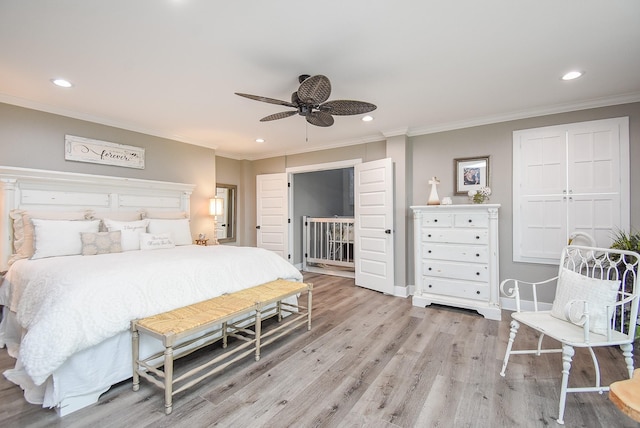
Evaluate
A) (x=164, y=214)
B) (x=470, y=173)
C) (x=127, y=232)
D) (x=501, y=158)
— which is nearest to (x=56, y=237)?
(x=127, y=232)

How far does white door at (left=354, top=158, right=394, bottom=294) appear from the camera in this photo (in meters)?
4.36

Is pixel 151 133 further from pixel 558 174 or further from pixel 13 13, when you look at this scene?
pixel 558 174

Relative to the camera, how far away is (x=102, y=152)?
385 centimetres

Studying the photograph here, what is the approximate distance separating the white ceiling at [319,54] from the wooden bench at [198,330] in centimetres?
202

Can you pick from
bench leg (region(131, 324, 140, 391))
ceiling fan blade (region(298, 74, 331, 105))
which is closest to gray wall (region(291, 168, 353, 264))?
ceiling fan blade (region(298, 74, 331, 105))

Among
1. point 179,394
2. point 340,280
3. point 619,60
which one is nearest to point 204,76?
point 179,394

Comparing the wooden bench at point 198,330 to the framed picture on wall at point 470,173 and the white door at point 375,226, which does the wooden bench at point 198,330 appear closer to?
the white door at point 375,226

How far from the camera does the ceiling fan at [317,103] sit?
2.19m

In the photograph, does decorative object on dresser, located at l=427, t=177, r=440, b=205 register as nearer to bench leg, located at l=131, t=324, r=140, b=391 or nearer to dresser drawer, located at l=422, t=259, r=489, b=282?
dresser drawer, located at l=422, t=259, r=489, b=282

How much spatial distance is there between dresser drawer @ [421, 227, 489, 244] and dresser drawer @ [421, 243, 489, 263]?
0.20 feet

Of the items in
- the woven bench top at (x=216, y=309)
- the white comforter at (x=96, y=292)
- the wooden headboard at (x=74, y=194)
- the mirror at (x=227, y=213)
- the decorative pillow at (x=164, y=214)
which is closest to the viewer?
the white comforter at (x=96, y=292)

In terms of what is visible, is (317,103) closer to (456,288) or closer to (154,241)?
(154,241)

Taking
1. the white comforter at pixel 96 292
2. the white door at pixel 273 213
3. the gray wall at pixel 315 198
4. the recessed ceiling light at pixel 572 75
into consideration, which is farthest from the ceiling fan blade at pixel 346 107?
the gray wall at pixel 315 198

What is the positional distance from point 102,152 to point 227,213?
2619mm
